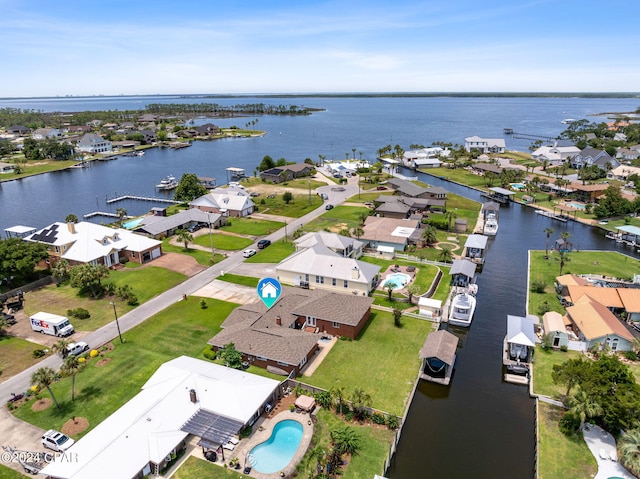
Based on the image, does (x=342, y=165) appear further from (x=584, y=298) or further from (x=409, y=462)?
(x=409, y=462)

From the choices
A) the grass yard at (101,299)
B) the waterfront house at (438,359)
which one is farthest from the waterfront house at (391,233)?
the grass yard at (101,299)

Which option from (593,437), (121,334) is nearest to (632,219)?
(593,437)

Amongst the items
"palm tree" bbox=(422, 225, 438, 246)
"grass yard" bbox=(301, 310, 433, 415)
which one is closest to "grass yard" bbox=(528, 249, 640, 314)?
"palm tree" bbox=(422, 225, 438, 246)

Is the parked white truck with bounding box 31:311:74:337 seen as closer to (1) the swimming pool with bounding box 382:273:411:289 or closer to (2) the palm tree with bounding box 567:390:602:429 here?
(1) the swimming pool with bounding box 382:273:411:289

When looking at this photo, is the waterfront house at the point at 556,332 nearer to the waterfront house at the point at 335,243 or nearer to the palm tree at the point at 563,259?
the palm tree at the point at 563,259

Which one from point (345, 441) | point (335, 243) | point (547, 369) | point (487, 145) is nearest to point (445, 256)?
point (335, 243)

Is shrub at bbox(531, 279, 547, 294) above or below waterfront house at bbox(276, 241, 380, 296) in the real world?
below
